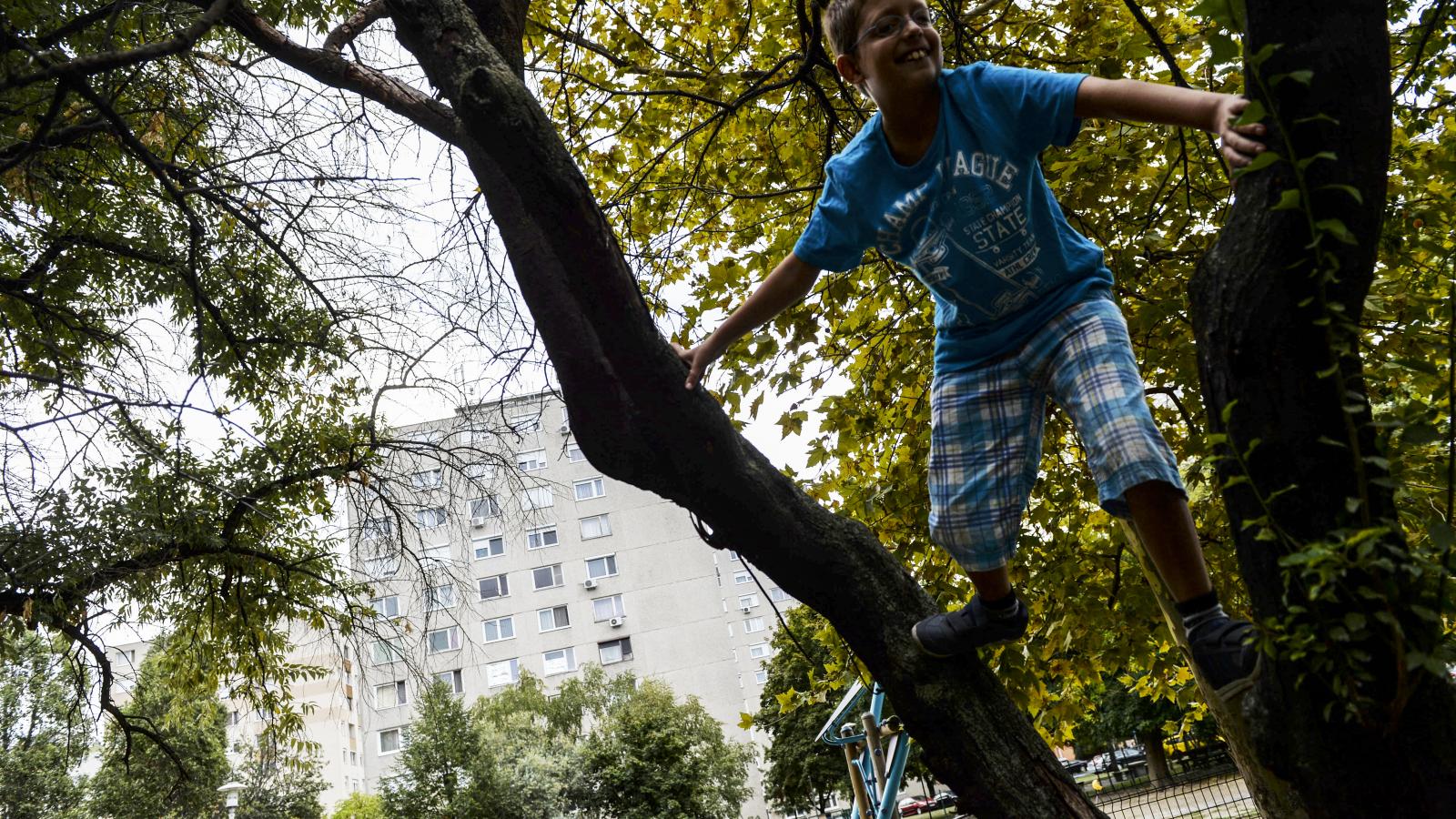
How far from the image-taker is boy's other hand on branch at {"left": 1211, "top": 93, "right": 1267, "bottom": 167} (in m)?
1.29

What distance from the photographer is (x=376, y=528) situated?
6.13 meters

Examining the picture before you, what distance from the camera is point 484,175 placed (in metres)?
2.60

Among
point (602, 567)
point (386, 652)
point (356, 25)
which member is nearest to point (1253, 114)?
point (356, 25)

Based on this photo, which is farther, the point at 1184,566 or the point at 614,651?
the point at 614,651

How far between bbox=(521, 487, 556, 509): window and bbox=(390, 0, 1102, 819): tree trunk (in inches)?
100

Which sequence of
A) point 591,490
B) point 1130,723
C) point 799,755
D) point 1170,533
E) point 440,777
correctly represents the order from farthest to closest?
point 591,490 < point 799,755 < point 1130,723 < point 440,777 < point 1170,533

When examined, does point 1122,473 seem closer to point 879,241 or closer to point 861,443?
point 879,241

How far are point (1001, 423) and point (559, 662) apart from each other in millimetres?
39812

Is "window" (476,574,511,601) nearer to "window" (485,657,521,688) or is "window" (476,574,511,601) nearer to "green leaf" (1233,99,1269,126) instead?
"window" (485,657,521,688)

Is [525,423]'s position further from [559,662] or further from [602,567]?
[602,567]

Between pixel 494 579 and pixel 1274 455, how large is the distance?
4138 centimetres

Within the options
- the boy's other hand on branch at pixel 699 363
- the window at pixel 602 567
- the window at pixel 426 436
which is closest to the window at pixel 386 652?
the window at pixel 426 436

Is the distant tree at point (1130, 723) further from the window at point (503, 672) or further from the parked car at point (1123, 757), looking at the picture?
the window at point (503, 672)

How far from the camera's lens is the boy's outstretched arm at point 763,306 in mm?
2168
